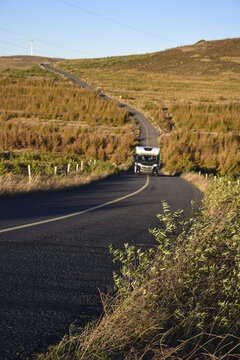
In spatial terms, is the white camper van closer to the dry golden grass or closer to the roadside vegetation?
the roadside vegetation

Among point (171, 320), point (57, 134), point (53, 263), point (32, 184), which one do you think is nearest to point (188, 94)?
point (57, 134)

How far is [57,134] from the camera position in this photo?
3309cm

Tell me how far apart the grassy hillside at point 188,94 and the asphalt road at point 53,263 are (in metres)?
21.0

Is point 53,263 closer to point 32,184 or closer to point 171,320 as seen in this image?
point 171,320

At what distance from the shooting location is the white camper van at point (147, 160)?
2400 cm

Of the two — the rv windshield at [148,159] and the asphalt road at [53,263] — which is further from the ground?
the asphalt road at [53,263]

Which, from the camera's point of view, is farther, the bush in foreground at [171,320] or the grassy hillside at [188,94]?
the grassy hillside at [188,94]

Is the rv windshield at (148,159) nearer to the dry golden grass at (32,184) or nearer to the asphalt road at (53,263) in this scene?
the dry golden grass at (32,184)

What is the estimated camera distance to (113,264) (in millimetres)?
5004

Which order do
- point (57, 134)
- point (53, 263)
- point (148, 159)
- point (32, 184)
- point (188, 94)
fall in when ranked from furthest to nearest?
point (188, 94)
point (57, 134)
point (148, 159)
point (32, 184)
point (53, 263)

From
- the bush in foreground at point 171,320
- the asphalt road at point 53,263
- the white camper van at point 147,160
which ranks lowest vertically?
the white camper van at point 147,160

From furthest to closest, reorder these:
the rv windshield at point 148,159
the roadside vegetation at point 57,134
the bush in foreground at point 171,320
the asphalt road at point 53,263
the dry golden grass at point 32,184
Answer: the rv windshield at point 148,159
the roadside vegetation at point 57,134
the dry golden grass at point 32,184
the asphalt road at point 53,263
the bush in foreground at point 171,320

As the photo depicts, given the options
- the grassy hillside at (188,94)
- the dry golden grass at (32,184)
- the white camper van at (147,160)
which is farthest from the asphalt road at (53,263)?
the grassy hillside at (188,94)

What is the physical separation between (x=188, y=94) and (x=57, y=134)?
42.8 metres
